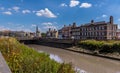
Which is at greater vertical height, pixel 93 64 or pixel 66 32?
pixel 66 32

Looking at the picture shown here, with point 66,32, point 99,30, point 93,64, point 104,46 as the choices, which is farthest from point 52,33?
point 93,64

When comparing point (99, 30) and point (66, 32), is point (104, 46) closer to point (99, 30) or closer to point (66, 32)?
point (99, 30)

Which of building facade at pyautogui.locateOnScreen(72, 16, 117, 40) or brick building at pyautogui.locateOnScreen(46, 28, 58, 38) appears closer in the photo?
building facade at pyautogui.locateOnScreen(72, 16, 117, 40)

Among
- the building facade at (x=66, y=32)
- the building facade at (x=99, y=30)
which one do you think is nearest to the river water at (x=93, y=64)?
the building facade at (x=99, y=30)

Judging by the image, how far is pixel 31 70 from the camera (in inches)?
210

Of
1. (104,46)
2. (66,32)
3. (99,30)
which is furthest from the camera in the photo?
(66,32)

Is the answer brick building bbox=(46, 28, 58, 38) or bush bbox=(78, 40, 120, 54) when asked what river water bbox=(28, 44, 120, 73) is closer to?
bush bbox=(78, 40, 120, 54)

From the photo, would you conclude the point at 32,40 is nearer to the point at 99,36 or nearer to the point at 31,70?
the point at 99,36

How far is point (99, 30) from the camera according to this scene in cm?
6762

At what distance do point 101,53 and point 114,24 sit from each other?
38.0 metres

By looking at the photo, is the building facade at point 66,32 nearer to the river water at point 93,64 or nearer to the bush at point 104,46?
the bush at point 104,46

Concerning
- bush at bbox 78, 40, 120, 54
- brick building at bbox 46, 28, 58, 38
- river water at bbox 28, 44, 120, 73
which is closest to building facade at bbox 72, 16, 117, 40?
bush at bbox 78, 40, 120, 54

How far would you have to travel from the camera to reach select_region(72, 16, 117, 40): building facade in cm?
6531

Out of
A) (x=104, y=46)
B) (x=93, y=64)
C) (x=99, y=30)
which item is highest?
(x=99, y=30)
